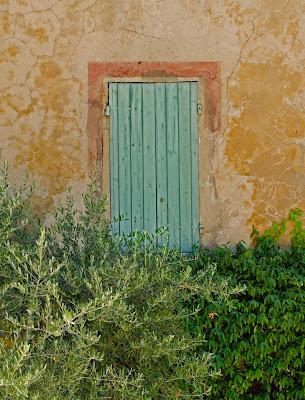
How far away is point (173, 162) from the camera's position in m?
6.59

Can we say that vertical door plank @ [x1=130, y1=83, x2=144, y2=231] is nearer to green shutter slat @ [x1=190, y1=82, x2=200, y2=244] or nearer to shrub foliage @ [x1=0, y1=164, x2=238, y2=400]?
green shutter slat @ [x1=190, y1=82, x2=200, y2=244]

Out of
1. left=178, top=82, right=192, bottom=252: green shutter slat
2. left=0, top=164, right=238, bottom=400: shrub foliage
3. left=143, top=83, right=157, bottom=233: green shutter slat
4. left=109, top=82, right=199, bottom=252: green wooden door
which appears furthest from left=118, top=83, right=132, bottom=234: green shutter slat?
left=0, top=164, right=238, bottom=400: shrub foliage

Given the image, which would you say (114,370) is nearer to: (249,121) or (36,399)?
(36,399)

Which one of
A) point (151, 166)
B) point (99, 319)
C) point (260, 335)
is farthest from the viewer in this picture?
point (151, 166)

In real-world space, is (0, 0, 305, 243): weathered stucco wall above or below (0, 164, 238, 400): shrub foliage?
above

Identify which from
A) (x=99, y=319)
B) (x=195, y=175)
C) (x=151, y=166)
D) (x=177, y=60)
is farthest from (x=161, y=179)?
(x=99, y=319)

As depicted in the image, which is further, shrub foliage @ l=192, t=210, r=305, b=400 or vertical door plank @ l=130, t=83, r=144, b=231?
vertical door plank @ l=130, t=83, r=144, b=231

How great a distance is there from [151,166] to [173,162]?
0.18 m

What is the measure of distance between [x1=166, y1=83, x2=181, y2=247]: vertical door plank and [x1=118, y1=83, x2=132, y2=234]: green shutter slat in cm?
33

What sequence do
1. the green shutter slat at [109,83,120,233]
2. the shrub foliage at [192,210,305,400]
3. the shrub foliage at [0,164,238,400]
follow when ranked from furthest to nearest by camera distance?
the green shutter slat at [109,83,120,233] < the shrub foliage at [192,210,305,400] < the shrub foliage at [0,164,238,400]

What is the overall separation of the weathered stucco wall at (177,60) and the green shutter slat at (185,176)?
0.49 feet

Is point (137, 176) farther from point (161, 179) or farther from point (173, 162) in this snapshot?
point (173, 162)

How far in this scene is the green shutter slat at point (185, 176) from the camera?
6586 mm

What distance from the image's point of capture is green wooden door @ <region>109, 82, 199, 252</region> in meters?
6.58
